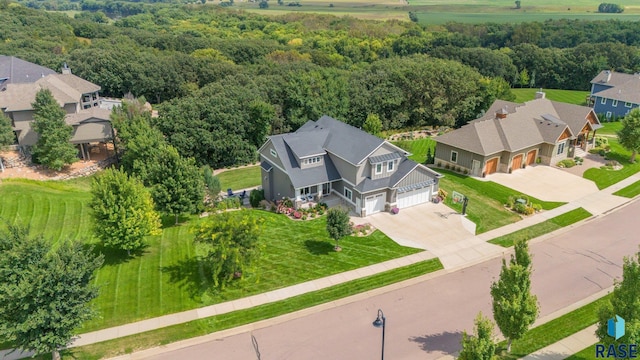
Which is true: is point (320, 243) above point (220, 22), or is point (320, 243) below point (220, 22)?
below

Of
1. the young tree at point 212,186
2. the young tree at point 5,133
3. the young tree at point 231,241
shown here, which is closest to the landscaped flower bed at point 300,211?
the young tree at point 212,186

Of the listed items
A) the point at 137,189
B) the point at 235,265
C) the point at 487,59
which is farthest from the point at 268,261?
the point at 487,59

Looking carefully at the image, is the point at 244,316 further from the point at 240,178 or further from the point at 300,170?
the point at 240,178

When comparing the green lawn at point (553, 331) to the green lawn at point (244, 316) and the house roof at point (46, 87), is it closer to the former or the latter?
the green lawn at point (244, 316)

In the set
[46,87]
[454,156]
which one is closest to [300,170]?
[454,156]

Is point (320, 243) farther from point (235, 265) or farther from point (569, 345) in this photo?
point (569, 345)
